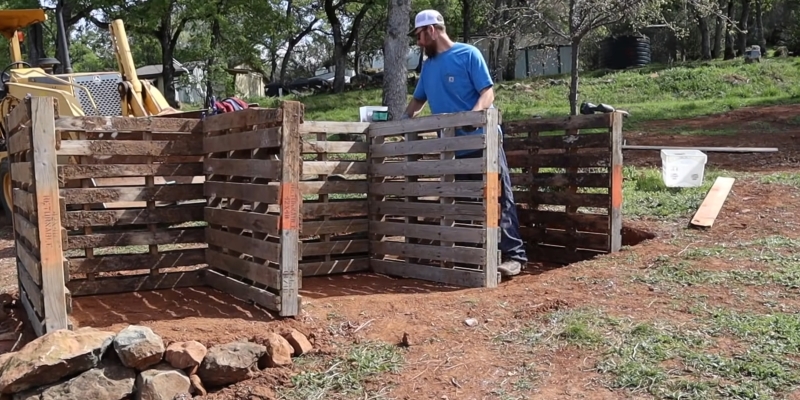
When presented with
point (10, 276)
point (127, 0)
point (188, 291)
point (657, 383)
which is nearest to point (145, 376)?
point (188, 291)

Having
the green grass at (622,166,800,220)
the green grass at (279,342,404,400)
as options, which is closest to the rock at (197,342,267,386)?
the green grass at (279,342,404,400)

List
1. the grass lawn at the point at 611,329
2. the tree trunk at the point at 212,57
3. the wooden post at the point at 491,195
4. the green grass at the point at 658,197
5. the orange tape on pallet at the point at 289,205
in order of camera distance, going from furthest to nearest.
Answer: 1. the tree trunk at the point at 212,57
2. the green grass at the point at 658,197
3. the wooden post at the point at 491,195
4. the orange tape on pallet at the point at 289,205
5. the grass lawn at the point at 611,329

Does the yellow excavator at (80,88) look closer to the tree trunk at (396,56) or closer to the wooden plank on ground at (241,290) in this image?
the tree trunk at (396,56)

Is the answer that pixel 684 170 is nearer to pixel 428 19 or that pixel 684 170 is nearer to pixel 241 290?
pixel 428 19

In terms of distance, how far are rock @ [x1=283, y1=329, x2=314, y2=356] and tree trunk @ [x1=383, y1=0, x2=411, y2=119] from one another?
283 inches

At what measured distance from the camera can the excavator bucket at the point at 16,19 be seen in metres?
10.4

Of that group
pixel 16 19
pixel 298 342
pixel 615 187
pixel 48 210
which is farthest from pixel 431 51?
pixel 16 19

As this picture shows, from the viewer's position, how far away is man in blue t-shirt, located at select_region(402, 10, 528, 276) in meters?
5.96

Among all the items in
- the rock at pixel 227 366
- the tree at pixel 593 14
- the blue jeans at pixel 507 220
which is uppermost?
the tree at pixel 593 14

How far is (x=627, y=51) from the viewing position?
2725cm

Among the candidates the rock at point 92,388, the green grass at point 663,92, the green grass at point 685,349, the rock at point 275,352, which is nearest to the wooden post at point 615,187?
the green grass at point 685,349

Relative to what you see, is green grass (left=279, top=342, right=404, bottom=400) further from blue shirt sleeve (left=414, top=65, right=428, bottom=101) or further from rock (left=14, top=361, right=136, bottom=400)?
blue shirt sleeve (left=414, top=65, right=428, bottom=101)

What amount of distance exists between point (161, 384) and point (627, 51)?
85.7ft

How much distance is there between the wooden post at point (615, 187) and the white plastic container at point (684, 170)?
8.08 ft
